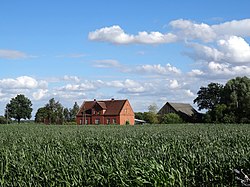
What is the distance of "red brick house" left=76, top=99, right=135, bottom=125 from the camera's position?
4077 inches

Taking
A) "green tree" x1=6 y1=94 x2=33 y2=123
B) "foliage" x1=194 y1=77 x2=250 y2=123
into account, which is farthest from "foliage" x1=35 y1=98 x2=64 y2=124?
"foliage" x1=194 y1=77 x2=250 y2=123

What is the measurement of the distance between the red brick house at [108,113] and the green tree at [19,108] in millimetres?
24062

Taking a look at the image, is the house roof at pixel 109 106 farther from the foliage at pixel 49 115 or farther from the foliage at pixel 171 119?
the foliage at pixel 171 119

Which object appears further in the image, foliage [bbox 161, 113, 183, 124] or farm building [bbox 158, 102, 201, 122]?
farm building [bbox 158, 102, 201, 122]

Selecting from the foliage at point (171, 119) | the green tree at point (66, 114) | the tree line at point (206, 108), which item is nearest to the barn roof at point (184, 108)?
the tree line at point (206, 108)

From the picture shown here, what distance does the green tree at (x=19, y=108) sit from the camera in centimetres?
12650

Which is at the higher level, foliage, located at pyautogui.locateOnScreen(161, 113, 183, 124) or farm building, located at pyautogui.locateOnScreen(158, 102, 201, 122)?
farm building, located at pyautogui.locateOnScreen(158, 102, 201, 122)

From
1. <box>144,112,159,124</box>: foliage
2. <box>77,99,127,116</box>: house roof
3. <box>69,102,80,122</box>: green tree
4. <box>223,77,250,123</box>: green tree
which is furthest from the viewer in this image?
<box>69,102,80,122</box>: green tree

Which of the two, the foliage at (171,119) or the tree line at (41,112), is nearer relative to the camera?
the foliage at (171,119)

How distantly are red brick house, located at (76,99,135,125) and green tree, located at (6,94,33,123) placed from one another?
78.9ft

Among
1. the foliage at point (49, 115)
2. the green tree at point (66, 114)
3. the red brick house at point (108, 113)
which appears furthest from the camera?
the green tree at point (66, 114)

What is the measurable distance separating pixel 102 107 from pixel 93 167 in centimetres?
9621

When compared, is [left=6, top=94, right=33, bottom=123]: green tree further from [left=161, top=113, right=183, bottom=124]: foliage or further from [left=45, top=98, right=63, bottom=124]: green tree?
[left=161, top=113, right=183, bottom=124]: foliage

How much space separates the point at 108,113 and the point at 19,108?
35465 millimetres
